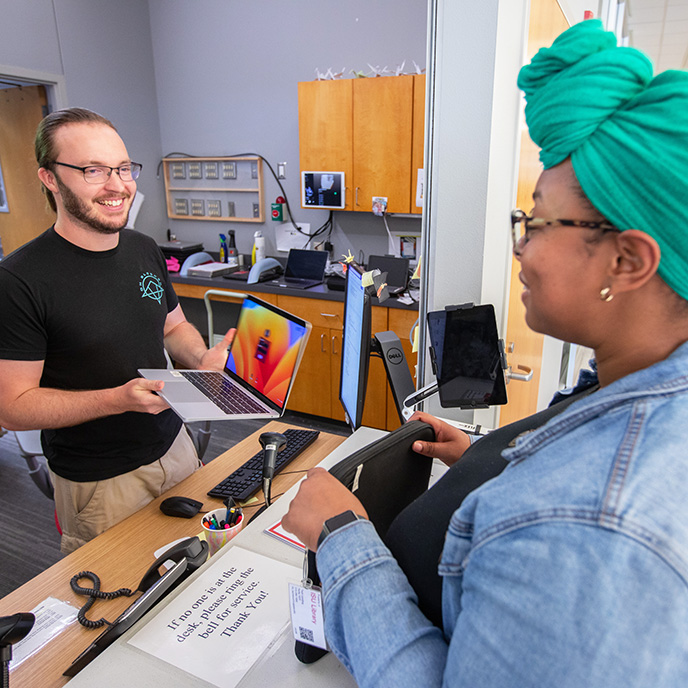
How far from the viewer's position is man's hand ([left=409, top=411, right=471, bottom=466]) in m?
0.92

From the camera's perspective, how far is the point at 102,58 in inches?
155

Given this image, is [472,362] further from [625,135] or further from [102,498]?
[102,498]

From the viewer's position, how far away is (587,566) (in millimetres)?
388

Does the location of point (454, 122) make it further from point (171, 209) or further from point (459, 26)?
point (171, 209)

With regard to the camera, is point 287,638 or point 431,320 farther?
point 431,320

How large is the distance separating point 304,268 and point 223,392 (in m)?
2.26

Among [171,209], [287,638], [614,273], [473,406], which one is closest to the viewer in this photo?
[614,273]

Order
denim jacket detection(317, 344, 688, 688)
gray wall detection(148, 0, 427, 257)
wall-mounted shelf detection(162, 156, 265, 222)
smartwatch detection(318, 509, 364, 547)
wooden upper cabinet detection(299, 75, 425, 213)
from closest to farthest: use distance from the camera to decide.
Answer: denim jacket detection(317, 344, 688, 688) < smartwatch detection(318, 509, 364, 547) < wooden upper cabinet detection(299, 75, 425, 213) < gray wall detection(148, 0, 427, 257) < wall-mounted shelf detection(162, 156, 265, 222)

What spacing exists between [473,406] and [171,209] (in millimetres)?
4051

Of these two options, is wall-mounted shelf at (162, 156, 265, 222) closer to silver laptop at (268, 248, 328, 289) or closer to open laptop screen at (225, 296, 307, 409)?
silver laptop at (268, 248, 328, 289)

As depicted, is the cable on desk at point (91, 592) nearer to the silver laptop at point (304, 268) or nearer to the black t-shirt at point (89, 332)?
the black t-shirt at point (89, 332)

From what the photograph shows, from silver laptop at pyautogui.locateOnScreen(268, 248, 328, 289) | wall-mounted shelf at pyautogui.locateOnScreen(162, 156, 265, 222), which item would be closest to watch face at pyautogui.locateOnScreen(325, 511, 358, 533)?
silver laptop at pyautogui.locateOnScreen(268, 248, 328, 289)

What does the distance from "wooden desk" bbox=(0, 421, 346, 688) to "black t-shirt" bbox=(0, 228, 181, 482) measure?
0.25m

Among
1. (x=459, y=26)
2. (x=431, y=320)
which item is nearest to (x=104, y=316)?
(x=431, y=320)
